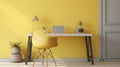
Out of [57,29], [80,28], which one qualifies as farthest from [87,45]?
[57,29]

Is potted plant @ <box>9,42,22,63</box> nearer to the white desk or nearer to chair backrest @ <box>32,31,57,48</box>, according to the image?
the white desk

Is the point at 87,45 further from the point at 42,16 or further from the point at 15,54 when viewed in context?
the point at 15,54

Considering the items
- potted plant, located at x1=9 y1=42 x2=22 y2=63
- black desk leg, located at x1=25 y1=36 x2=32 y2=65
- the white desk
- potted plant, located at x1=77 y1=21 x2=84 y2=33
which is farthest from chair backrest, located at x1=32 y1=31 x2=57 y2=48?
potted plant, located at x1=77 y1=21 x2=84 y2=33

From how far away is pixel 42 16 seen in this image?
5.61m

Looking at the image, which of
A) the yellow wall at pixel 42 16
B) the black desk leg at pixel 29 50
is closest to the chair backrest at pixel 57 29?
the yellow wall at pixel 42 16

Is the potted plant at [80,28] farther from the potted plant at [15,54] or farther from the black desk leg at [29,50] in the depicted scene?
the potted plant at [15,54]

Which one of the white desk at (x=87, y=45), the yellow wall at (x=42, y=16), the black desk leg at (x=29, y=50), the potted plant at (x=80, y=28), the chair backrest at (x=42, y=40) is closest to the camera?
the chair backrest at (x=42, y=40)

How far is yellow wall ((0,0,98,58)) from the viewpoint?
5.60 meters

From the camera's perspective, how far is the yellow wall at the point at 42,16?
220 inches


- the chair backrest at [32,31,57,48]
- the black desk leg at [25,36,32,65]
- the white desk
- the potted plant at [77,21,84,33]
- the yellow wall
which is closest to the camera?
the chair backrest at [32,31,57,48]

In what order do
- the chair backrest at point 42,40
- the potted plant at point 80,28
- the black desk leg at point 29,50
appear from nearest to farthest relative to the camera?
the chair backrest at point 42,40 → the black desk leg at point 29,50 → the potted plant at point 80,28

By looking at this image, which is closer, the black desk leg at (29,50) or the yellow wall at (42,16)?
the black desk leg at (29,50)

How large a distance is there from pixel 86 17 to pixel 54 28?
2.68 feet

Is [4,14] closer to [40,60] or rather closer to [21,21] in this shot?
[21,21]
